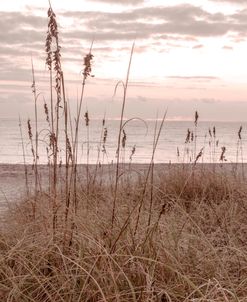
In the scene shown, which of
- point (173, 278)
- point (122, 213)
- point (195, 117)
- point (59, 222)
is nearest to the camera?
point (173, 278)

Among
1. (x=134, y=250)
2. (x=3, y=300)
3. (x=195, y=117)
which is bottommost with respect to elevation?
(x=3, y=300)

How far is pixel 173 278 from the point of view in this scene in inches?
117

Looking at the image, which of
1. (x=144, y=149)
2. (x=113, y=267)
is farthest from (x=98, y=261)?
(x=144, y=149)

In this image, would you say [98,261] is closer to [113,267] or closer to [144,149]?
[113,267]

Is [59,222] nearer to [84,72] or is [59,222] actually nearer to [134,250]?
[134,250]

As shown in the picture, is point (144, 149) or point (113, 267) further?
point (144, 149)

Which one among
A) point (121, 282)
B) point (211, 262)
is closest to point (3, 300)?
point (121, 282)

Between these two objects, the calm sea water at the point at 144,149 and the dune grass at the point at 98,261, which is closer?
the dune grass at the point at 98,261

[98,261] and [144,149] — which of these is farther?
[144,149]

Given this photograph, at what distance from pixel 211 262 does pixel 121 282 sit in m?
0.67

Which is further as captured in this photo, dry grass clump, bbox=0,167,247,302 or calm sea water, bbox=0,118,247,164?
calm sea water, bbox=0,118,247,164

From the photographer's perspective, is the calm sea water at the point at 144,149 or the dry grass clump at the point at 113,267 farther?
the calm sea water at the point at 144,149

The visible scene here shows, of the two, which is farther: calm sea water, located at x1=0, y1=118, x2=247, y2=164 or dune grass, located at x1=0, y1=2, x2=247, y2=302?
calm sea water, located at x1=0, y1=118, x2=247, y2=164

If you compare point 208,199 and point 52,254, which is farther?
point 208,199
